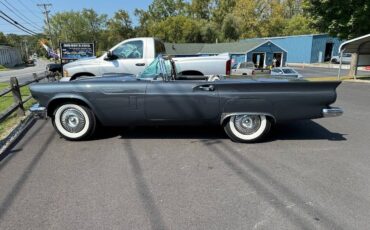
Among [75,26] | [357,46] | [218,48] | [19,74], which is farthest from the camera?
[75,26]

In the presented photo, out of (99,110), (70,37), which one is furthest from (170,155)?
(70,37)

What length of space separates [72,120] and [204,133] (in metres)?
2.40

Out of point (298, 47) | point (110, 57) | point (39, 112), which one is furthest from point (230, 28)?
point (39, 112)

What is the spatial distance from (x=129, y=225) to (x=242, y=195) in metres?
1.29

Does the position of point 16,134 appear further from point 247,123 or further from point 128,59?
point 247,123

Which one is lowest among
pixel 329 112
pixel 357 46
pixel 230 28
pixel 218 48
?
pixel 329 112

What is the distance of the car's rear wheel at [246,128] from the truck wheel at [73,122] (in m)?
2.38

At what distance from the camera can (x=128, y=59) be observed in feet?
28.9

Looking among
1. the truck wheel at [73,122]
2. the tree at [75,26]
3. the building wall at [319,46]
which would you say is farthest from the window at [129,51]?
the tree at [75,26]

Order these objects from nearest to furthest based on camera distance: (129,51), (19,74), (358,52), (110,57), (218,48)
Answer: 1. (110,57)
2. (129,51)
3. (358,52)
4. (19,74)
5. (218,48)

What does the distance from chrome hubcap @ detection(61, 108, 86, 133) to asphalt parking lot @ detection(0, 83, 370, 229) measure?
269 millimetres

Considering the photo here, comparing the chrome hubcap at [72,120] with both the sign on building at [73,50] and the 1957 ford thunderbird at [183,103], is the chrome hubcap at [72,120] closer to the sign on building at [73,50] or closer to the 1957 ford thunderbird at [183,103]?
the 1957 ford thunderbird at [183,103]

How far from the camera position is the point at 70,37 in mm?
86562

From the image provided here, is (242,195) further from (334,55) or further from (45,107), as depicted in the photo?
(334,55)
